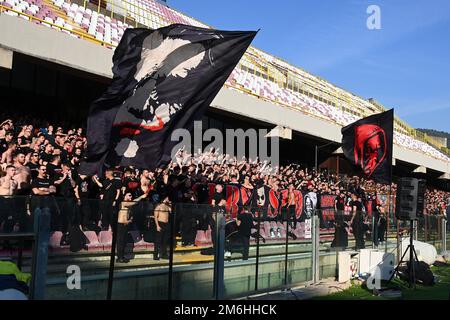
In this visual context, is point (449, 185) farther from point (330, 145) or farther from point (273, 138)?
point (273, 138)

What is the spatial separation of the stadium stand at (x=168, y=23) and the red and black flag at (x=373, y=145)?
6853mm

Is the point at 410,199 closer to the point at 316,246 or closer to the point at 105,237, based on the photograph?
the point at 316,246

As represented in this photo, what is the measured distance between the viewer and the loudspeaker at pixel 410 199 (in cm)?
1226

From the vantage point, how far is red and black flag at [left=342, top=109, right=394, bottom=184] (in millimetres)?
14352

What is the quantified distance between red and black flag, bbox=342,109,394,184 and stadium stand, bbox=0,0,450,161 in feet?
22.5

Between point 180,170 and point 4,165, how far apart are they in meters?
5.09

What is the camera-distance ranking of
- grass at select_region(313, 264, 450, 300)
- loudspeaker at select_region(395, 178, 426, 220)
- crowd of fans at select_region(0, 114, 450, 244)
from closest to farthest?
crowd of fans at select_region(0, 114, 450, 244)
grass at select_region(313, 264, 450, 300)
loudspeaker at select_region(395, 178, 426, 220)

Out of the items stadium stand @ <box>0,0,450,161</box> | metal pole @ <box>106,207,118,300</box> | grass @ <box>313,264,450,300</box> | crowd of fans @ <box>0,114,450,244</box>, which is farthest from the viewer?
stadium stand @ <box>0,0,450,161</box>

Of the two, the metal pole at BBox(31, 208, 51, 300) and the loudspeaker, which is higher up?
the loudspeaker

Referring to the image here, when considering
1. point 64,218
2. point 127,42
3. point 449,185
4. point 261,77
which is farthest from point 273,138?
point 449,185

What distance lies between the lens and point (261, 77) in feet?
89.5

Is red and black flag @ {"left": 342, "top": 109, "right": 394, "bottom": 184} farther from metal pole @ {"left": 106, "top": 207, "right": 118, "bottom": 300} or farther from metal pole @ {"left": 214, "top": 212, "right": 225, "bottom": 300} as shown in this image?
metal pole @ {"left": 106, "top": 207, "right": 118, "bottom": 300}

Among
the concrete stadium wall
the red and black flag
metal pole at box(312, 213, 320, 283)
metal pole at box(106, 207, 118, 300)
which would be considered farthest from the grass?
the concrete stadium wall

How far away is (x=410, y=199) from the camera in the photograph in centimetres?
1241
